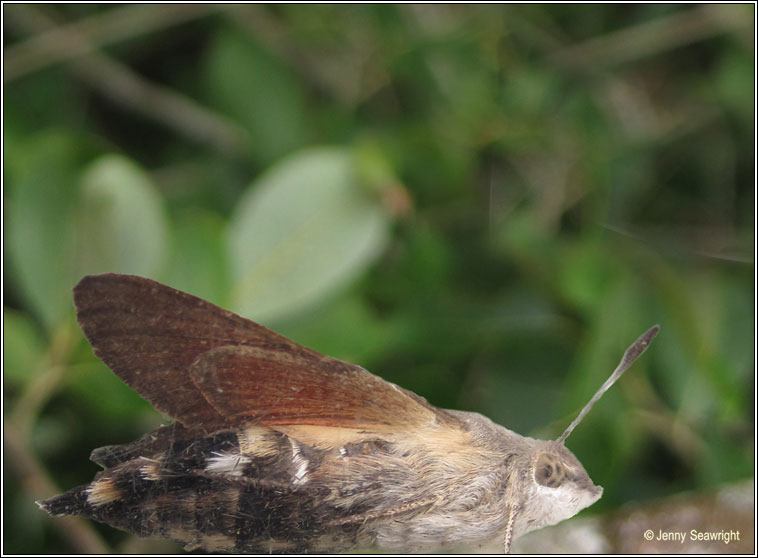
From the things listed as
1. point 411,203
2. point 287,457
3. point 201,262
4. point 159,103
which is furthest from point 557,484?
point 159,103

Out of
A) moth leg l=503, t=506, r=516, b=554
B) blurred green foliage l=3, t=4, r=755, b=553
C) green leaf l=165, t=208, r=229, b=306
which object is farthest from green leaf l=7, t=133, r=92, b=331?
moth leg l=503, t=506, r=516, b=554

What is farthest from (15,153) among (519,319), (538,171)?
(538,171)

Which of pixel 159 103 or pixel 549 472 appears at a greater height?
pixel 159 103

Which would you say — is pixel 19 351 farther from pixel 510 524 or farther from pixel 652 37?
pixel 652 37

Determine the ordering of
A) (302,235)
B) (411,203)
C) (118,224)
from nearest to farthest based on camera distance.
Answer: (118,224) < (302,235) < (411,203)

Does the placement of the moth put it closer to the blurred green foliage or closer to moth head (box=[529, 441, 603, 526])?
moth head (box=[529, 441, 603, 526])

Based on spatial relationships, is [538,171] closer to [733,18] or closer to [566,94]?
[566,94]

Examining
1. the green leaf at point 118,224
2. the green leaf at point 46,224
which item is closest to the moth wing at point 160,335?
the green leaf at point 118,224
